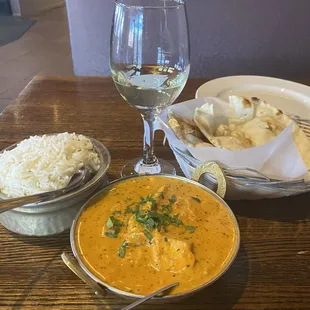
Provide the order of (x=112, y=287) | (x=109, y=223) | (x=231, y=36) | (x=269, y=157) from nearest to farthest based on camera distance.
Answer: (x=112, y=287), (x=109, y=223), (x=269, y=157), (x=231, y=36)

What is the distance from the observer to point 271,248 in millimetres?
620

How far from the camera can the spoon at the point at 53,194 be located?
22.0 inches

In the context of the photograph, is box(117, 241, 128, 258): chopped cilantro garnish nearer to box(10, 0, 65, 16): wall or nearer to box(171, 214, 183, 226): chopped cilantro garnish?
box(171, 214, 183, 226): chopped cilantro garnish

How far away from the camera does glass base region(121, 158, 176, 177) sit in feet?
2.59

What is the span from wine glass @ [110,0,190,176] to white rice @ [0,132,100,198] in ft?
0.46

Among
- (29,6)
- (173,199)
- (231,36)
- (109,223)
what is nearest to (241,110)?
(173,199)

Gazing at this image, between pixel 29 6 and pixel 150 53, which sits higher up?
pixel 150 53

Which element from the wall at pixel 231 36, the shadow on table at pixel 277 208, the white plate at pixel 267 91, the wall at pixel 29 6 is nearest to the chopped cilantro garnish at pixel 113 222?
the shadow on table at pixel 277 208

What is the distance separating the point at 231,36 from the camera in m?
1.73

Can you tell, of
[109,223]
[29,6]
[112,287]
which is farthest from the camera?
[29,6]

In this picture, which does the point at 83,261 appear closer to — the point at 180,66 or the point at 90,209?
the point at 90,209

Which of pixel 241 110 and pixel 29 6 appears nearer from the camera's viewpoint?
pixel 241 110

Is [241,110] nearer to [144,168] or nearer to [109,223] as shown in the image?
[144,168]

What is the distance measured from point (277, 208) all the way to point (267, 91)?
528 mm
